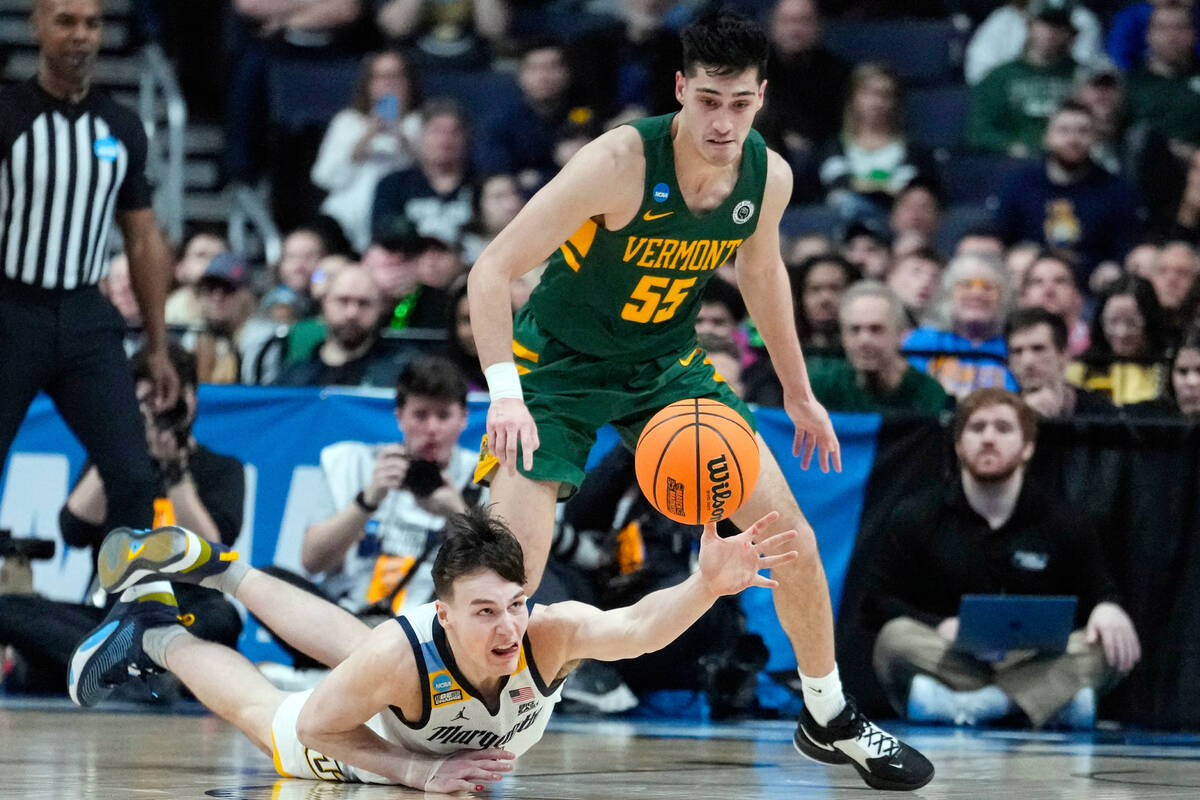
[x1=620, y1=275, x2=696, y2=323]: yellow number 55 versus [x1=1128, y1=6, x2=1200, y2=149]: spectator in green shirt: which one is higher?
[x1=1128, y1=6, x2=1200, y2=149]: spectator in green shirt

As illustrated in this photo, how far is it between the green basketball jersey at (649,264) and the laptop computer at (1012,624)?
2599 millimetres

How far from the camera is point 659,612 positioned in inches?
186

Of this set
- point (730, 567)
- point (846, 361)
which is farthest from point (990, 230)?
point (730, 567)

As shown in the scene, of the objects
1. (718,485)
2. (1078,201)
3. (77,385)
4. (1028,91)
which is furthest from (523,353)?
(1028,91)

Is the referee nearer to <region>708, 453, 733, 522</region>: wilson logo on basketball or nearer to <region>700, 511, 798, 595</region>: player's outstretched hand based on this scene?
<region>708, 453, 733, 522</region>: wilson logo on basketball

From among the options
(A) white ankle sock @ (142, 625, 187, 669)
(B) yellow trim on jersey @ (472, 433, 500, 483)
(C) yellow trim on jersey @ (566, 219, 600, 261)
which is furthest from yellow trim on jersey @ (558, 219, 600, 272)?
(A) white ankle sock @ (142, 625, 187, 669)

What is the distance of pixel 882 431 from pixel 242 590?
11.0 ft

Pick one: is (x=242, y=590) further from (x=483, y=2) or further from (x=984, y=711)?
(x=483, y=2)

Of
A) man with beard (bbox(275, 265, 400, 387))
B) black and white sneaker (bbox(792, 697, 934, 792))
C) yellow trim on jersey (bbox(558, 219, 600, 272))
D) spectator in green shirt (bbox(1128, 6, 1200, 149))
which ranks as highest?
spectator in green shirt (bbox(1128, 6, 1200, 149))

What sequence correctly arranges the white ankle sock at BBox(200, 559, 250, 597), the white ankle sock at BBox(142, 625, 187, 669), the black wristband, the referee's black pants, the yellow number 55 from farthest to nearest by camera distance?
the black wristband → the referee's black pants → the white ankle sock at BBox(200, 559, 250, 597) → the white ankle sock at BBox(142, 625, 187, 669) → the yellow number 55

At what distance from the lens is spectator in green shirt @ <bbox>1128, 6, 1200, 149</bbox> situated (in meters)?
12.1

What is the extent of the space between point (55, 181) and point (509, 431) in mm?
2766

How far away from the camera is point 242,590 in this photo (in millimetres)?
6043

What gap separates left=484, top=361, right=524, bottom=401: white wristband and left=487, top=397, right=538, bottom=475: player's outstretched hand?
0.14 feet
